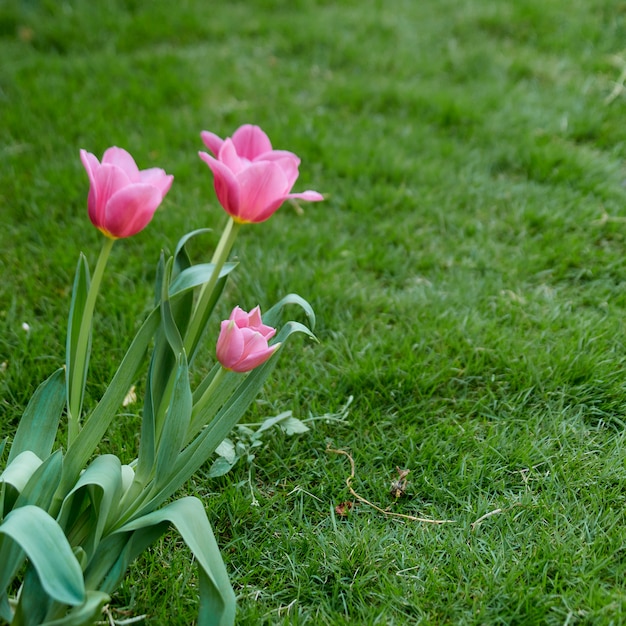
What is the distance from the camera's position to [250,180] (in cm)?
128

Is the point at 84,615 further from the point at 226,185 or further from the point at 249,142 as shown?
the point at 249,142

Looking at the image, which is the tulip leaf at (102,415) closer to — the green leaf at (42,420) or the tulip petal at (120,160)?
the green leaf at (42,420)

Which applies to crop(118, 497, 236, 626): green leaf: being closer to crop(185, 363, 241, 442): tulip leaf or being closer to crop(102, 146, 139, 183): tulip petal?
crop(185, 363, 241, 442): tulip leaf

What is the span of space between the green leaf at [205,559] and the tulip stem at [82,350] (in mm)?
285

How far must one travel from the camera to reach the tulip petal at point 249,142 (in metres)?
1.41

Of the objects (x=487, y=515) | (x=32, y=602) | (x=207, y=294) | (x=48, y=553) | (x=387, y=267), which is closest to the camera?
(x=48, y=553)

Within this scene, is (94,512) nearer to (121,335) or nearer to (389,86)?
(121,335)

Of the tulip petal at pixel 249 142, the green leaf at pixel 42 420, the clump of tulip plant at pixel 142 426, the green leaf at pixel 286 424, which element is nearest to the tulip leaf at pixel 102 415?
the clump of tulip plant at pixel 142 426

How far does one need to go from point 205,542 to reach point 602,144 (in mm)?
2541

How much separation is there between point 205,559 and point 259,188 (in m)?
0.62

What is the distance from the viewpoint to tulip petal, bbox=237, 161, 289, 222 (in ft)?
4.14

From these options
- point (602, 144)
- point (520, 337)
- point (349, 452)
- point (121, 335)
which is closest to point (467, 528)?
point (349, 452)

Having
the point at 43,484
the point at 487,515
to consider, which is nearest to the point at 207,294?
the point at 43,484

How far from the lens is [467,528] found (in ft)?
5.17
